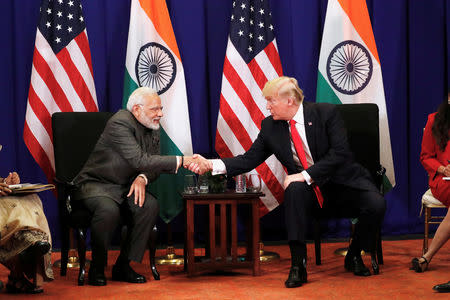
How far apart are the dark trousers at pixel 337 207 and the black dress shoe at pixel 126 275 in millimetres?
1034

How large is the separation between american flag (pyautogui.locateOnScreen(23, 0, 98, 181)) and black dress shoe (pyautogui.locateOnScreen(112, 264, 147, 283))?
120cm

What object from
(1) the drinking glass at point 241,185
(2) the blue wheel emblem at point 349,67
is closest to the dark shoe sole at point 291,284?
(1) the drinking glass at point 241,185

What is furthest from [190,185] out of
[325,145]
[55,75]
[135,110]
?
[55,75]

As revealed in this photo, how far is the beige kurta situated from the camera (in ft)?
12.0

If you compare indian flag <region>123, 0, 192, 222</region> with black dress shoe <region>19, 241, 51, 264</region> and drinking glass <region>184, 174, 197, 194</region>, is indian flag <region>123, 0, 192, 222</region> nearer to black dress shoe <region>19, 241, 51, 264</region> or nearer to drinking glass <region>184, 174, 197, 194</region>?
drinking glass <region>184, 174, 197, 194</region>

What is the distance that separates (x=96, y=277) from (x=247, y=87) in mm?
2042

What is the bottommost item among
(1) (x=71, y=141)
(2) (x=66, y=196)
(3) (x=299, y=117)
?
(2) (x=66, y=196)

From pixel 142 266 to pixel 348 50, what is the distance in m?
2.49

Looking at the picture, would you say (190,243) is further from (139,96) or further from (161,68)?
(161,68)

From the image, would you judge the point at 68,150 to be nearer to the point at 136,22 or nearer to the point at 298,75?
the point at 136,22

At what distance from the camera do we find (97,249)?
13.4 feet

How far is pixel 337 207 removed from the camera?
14.3 feet

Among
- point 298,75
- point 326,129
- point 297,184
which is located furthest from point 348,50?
point 297,184

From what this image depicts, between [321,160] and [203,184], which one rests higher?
[321,160]
